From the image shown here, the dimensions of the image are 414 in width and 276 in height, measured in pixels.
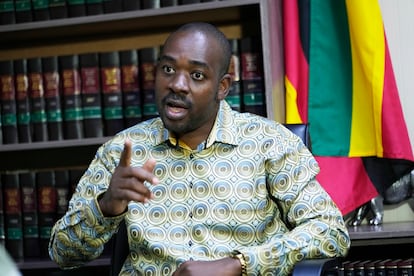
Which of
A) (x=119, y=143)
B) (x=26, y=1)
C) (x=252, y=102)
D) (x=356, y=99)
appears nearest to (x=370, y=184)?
(x=356, y=99)

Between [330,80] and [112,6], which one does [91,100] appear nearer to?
[112,6]

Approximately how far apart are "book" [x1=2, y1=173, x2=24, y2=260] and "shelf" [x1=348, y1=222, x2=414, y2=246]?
121 cm

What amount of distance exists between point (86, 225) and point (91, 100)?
3.42 feet

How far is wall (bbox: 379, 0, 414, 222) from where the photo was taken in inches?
111

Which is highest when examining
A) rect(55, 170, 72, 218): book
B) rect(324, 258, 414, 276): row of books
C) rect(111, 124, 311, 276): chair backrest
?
rect(111, 124, 311, 276): chair backrest

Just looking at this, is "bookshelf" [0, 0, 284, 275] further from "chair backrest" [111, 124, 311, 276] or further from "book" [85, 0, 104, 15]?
"chair backrest" [111, 124, 311, 276]

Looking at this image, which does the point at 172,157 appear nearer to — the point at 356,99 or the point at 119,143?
the point at 119,143

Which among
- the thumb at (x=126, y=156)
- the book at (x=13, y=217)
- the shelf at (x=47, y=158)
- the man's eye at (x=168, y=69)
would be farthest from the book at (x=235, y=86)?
the thumb at (x=126, y=156)

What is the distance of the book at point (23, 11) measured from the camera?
2.88m

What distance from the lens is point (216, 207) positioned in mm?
1938

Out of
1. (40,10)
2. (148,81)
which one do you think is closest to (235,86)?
(148,81)

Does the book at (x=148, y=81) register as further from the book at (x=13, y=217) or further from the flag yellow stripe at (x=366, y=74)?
the flag yellow stripe at (x=366, y=74)

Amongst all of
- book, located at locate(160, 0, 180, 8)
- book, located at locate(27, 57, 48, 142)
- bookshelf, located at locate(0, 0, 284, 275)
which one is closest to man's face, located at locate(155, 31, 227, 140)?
bookshelf, located at locate(0, 0, 284, 275)

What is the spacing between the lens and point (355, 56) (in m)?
2.78
